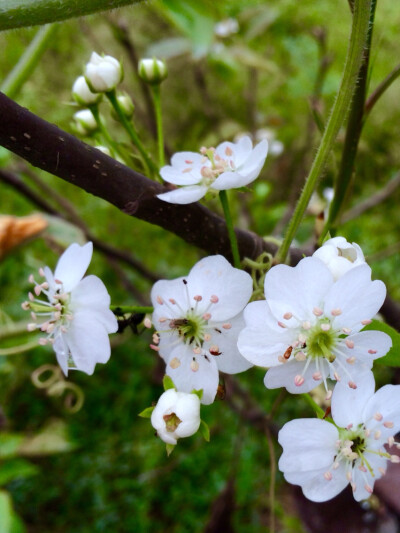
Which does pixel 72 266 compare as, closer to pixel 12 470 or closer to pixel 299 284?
pixel 299 284

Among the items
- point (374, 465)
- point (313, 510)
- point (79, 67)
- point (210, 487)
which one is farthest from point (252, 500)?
point (79, 67)

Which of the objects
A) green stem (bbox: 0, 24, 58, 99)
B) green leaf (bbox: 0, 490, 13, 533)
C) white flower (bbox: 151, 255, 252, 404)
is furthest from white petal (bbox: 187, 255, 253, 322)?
green leaf (bbox: 0, 490, 13, 533)

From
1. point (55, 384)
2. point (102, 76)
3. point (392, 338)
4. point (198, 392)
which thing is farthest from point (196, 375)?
point (55, 384)

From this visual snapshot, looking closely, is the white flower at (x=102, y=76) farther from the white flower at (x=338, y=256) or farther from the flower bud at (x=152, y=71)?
the white flower at (x=338, y=256)

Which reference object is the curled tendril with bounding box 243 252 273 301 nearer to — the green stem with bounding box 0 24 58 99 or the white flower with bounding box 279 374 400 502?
the white flower with bounding box 279 374 400 502

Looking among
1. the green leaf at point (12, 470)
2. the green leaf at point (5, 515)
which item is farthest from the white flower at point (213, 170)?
the green leaf at point (12, 470)

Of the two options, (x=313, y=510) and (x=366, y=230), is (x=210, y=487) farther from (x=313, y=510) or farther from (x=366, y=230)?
(x=366, y=230)
